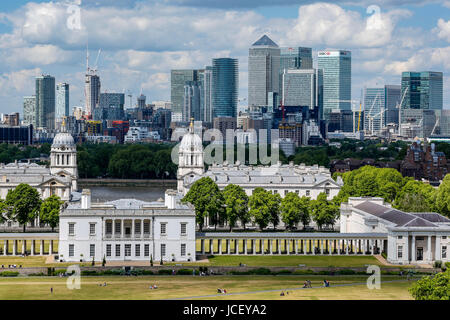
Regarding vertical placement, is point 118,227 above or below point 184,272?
above

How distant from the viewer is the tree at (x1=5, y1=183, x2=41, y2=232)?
293 ft

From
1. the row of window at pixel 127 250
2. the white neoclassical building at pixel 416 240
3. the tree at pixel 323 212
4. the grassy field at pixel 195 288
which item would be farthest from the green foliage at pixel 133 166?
the grassy field at pixel 195 288

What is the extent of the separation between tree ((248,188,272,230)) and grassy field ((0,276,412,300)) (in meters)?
30.1

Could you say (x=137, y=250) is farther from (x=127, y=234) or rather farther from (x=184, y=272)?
(x=184, y=272)

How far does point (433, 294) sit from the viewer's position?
4575cm

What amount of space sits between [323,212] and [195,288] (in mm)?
39090

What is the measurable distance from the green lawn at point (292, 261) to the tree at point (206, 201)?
16.5 metres

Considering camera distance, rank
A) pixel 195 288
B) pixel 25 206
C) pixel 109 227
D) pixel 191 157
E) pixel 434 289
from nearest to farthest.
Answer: pixel 434 289 < pixel 195 288 < pixel 109 227 < pixel 25 206 < pixel 191 157

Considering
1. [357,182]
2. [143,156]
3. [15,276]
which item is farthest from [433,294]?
[143,156]

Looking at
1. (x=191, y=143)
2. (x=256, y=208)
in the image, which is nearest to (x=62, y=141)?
(x=191, y=143)

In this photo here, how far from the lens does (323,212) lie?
94.2m

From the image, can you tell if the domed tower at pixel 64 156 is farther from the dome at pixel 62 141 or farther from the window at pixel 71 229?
the window at pixel 71 229

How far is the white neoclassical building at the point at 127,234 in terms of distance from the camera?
71688 mm
